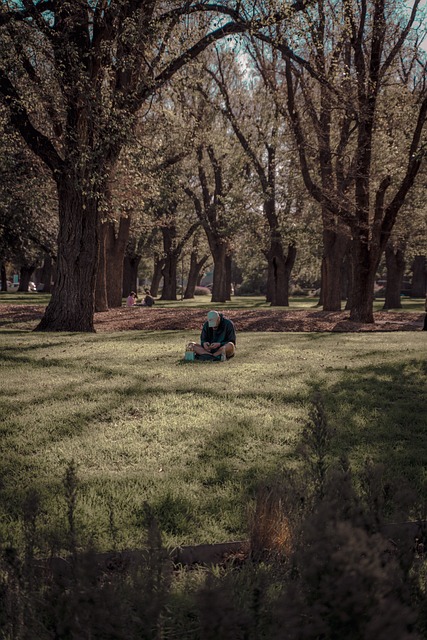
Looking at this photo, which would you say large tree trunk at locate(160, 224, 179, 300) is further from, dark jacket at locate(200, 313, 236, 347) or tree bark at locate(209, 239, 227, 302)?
dark jacket at locate(200, 313, 236, 347)

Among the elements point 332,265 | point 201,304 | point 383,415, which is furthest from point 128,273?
point 383,415

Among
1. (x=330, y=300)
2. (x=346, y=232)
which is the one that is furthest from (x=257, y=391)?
(x=330, y=300)

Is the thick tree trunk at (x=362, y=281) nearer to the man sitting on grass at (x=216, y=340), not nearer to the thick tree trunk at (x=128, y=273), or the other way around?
the man sitting on grass at (x=216, y=340)

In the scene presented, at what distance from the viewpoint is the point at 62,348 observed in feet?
38.8

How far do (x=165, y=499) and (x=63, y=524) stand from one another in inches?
33.1

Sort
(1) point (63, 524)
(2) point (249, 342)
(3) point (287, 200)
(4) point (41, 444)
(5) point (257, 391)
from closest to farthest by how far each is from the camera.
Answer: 1. (1) point (63, 524)
2. (4) point (41, 444)
3. (5) point (257, 391)
4. (2) point (249, 342)
5. (3) point (287, 200)

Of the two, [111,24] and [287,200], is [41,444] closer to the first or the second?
[111,24]

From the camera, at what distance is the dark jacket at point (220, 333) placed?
10.9 meters

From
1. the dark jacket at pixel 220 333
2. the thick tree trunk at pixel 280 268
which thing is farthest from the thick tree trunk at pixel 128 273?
the dark jacket at pixel 220 333

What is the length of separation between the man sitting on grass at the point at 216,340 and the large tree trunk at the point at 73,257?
5666 millimetres

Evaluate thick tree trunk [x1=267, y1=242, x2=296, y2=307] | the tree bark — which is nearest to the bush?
thick tree trunk [x1=267, y1=242, x2=296, y2=307]

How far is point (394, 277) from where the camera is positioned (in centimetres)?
3544

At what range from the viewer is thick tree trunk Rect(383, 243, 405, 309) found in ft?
113

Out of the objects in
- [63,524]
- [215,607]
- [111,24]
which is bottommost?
[63,524]
